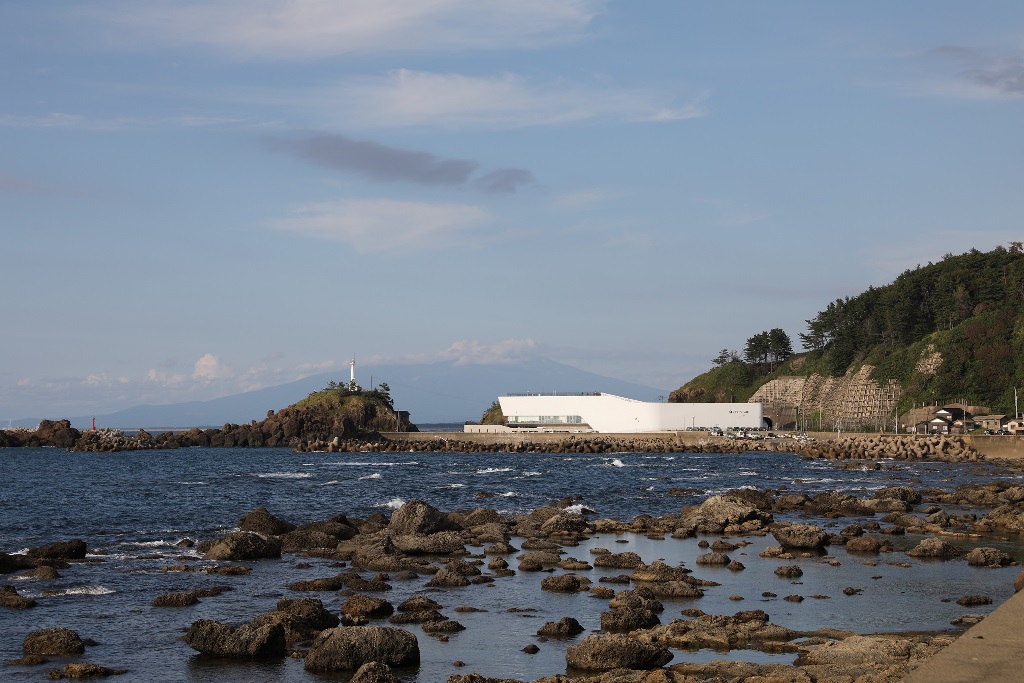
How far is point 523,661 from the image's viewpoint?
21.7m

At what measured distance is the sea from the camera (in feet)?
74.3

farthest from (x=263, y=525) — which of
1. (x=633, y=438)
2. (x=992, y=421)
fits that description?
(x=633, y=438)

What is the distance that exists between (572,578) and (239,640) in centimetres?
1202

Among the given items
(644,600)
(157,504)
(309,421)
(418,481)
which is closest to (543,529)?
(644,600)

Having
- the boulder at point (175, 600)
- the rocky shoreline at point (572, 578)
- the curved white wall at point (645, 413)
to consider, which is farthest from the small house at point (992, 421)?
the boulder at point (175, 600)

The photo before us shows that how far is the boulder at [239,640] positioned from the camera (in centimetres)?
2248

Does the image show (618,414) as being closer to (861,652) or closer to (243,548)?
(243,548)

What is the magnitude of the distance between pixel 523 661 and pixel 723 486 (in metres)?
56.5

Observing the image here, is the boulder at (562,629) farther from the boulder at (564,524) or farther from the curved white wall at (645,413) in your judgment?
the curved white wall at (645,413)

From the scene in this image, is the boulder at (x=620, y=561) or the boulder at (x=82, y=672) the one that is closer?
the boulder at (x=82, y=672)

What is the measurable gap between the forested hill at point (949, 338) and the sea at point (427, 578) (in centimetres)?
7682

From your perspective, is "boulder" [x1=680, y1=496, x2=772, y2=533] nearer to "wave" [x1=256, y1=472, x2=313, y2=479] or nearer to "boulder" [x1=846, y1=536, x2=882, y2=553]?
"boulder" [x1=846, y1=536, x2=882, y2=553]

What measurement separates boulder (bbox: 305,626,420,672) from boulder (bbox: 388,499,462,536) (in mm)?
19106

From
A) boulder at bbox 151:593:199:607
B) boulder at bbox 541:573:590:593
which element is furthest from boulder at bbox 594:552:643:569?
boulder at bbox 151:593:199:607
